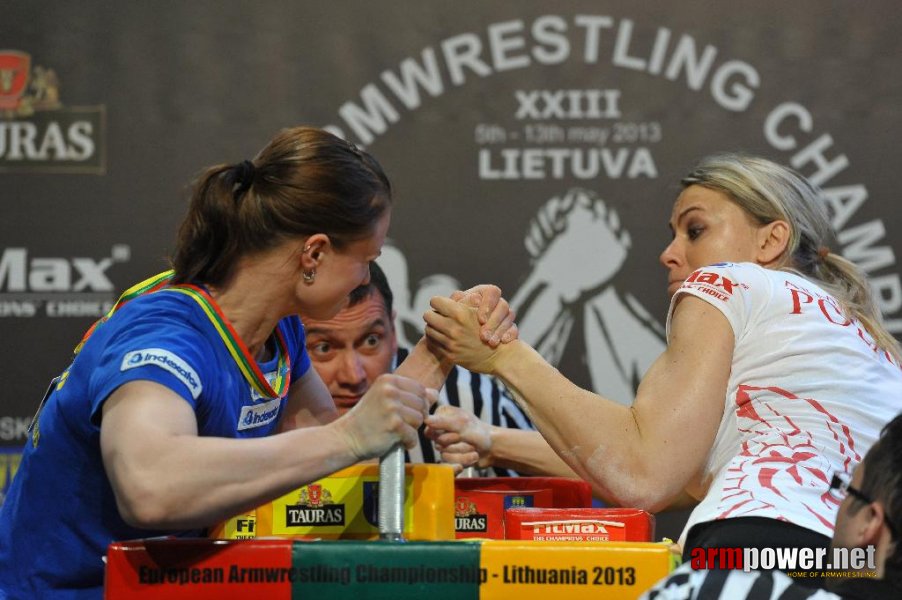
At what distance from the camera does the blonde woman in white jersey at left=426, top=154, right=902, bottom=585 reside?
1.74m

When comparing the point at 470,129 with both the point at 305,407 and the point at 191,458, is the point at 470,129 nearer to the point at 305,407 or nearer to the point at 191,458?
the point at 305,407

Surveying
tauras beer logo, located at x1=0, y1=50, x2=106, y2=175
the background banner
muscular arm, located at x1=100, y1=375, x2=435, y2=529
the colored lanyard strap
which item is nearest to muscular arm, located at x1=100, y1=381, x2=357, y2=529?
muscular arm, located at x1=100, y1=375, x2=435, y2=529

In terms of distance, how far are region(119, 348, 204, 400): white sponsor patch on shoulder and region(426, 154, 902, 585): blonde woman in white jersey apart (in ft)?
2.05

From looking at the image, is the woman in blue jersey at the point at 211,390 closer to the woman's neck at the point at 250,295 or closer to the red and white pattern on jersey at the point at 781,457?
the woman's neck at the point at 250,295

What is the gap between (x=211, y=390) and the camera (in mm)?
1606

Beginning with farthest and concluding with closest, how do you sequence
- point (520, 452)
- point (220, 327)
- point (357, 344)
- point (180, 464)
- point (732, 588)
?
point (357, 344) < point (520, 452) < point (220, 327) < point (180, 464) < point (732, 588)

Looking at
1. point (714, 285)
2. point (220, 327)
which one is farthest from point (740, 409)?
point (220, 327)

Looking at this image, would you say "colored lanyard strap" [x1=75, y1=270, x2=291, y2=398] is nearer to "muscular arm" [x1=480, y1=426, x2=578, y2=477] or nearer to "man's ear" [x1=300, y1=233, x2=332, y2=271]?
"man's ear" [x1=300, y1=233, x2=332, y2=271]

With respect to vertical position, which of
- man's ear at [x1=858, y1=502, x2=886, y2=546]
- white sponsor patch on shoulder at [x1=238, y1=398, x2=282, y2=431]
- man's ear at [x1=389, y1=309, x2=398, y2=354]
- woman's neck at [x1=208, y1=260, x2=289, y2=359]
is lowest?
man's ear at [x1=858, y1=502, x2=886, y2=546]

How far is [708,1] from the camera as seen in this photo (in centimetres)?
322

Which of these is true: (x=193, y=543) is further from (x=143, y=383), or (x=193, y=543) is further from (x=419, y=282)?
(x=419, y=282)

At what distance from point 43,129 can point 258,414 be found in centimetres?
177

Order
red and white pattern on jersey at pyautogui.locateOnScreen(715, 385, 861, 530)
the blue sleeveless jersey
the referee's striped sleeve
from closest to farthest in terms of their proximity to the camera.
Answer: the referee's striped sleeve < the blue sleeveless jersey < red and white pattern on jersey at pyautogui.locateOnScreen(715, 385, 861, 530)

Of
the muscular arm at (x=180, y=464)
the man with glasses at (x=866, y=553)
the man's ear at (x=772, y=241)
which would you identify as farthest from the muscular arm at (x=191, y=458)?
the man's ear at (x=772, y=241)
